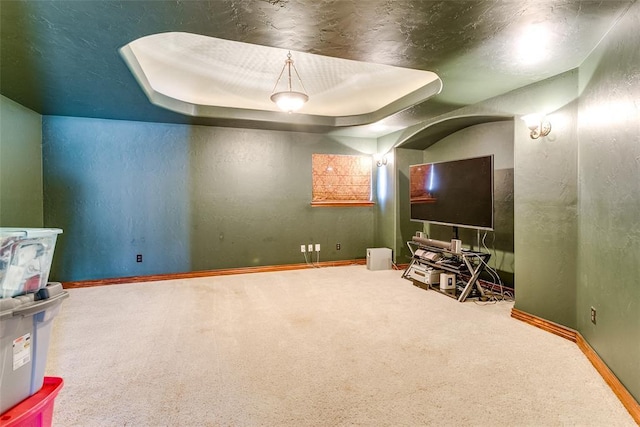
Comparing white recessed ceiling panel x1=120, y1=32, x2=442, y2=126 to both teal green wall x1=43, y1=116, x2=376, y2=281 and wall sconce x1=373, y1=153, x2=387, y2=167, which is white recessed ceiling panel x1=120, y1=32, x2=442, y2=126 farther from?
wall sconce x1=373, y1=153, x2=387, y2=167

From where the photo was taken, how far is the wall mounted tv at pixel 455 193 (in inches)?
138

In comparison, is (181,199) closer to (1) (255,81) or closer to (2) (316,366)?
(1) (255,81)

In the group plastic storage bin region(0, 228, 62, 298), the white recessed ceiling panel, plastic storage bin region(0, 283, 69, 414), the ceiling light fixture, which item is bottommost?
plastic storage bin region(0, 283, 69, 414)

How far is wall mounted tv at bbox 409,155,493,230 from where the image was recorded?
3514 millimetres

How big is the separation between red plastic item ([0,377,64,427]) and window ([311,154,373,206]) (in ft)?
14.1

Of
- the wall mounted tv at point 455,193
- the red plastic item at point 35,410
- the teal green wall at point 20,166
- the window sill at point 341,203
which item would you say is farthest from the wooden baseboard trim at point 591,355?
the teal green wall at point 20,166

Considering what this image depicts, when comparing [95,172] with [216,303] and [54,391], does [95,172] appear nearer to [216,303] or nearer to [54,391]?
[216,303]

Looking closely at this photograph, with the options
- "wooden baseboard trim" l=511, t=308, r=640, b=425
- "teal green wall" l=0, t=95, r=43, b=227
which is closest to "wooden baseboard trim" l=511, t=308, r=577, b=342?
"wooden baseboard trim" l=511, t=308, r=640, b=425

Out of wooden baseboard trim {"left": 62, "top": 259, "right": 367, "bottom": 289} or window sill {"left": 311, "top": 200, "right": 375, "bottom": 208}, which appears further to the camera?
window sill {"left": 311, "top": 200, "right": 375, "bottom": 208}

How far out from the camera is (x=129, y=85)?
10.4 ft

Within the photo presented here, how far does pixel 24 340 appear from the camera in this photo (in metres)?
1.31

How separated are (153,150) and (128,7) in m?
3.06

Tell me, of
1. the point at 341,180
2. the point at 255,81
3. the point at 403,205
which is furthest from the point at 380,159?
the point at 255,81

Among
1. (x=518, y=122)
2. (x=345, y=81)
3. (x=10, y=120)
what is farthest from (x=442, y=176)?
(x=10, y=120)
